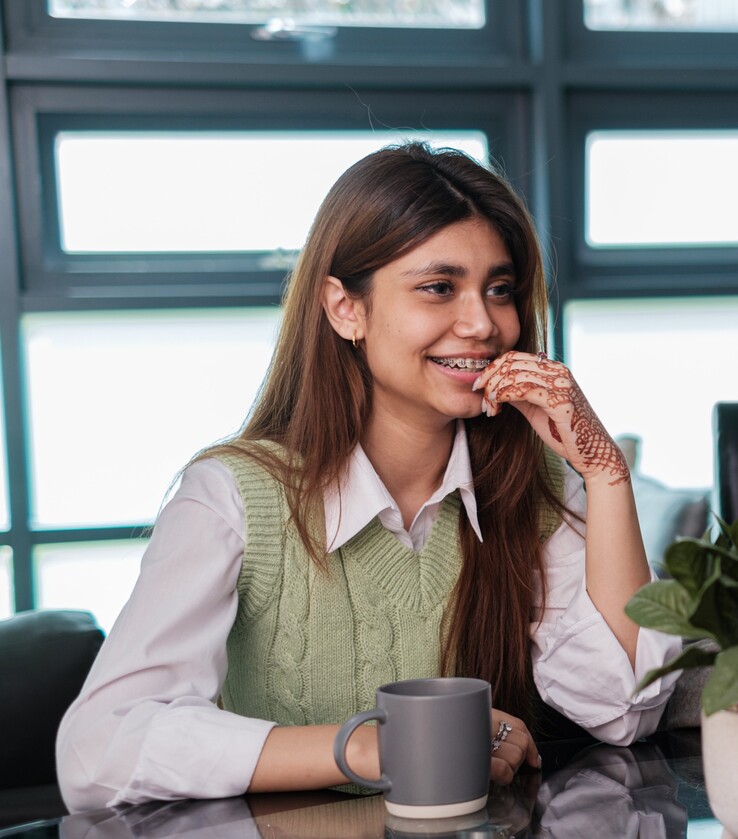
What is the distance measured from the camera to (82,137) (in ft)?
9.77

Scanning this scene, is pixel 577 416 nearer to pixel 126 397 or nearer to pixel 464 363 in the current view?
pixel 464 363

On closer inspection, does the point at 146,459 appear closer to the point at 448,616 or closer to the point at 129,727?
the point at 448,616

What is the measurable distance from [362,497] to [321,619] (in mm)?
157

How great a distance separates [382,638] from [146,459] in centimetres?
183

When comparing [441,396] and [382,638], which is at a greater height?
[441,396]

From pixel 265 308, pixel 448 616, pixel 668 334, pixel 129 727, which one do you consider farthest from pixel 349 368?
pixel 668 334

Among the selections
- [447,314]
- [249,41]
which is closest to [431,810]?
[447,314]

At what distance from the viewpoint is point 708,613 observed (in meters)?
0.70

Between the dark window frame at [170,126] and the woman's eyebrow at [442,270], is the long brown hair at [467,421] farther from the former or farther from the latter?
the dark window frame at [170,126]

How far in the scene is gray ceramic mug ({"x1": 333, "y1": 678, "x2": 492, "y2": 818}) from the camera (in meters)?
0.83

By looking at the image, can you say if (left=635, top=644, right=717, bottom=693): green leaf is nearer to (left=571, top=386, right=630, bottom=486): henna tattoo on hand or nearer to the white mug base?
the white mug base

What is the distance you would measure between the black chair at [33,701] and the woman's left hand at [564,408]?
2.34 ft

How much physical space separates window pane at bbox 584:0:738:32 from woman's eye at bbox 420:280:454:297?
213 centimetres

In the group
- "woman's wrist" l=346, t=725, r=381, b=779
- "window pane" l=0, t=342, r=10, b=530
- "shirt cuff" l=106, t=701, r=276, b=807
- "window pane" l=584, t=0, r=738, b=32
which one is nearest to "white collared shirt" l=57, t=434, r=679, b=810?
"shirt cuff" l=106, t=701, r=276, b=807
